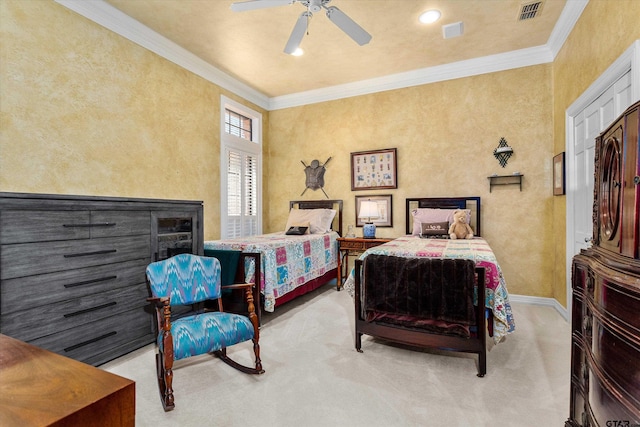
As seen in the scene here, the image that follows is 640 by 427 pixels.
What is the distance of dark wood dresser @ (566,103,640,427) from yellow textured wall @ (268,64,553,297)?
10.1 feet

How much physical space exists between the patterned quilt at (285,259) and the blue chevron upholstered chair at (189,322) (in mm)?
831

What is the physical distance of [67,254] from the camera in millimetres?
2250

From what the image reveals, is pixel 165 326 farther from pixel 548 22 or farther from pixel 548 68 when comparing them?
pixel 548 68

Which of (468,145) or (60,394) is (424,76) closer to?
(468,145)

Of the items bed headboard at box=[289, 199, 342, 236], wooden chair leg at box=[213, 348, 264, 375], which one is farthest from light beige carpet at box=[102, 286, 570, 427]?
bed headboard at box=[289, 199, 342, 236]

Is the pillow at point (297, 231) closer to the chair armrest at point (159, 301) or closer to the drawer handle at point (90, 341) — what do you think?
the drawer handle at point (90, 341)

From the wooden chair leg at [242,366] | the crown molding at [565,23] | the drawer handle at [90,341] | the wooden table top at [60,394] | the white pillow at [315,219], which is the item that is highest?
the crown molding at [565,23]

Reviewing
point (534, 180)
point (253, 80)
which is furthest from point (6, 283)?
point (534, 180)

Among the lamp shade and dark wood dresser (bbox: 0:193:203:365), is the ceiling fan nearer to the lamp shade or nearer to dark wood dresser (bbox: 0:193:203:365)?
dark wood dresser (bbox: 0:193:203:365)

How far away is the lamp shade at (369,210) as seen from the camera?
4695 millimetres

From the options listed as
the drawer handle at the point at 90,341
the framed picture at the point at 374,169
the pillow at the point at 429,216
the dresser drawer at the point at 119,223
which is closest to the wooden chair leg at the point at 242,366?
the drawer handle at the point at 90,341

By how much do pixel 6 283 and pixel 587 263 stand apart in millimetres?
3125

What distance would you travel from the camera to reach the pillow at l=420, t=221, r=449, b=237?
13.1ft

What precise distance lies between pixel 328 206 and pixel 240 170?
1.57 metres
